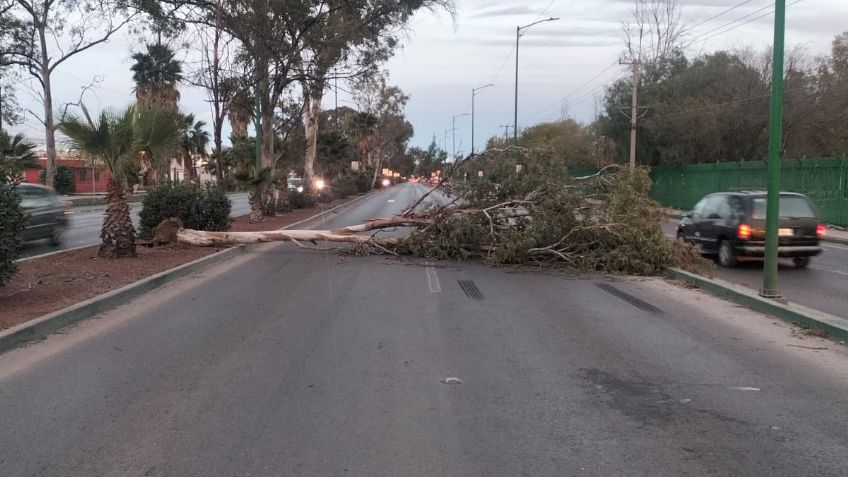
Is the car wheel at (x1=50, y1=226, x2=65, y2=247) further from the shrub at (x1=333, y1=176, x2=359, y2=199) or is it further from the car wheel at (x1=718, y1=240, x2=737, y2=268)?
the shrub at (x1=333, y1=176, x2=359, y2=199)

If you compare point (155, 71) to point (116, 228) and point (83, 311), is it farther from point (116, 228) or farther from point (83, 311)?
point (83, 311)

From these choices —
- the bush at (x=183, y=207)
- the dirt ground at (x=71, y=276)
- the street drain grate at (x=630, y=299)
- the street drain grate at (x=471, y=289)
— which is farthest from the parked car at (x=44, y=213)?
the street drain grate at (x=630, y=299)

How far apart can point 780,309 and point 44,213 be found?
1594 centimetres

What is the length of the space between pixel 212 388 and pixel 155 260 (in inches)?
327

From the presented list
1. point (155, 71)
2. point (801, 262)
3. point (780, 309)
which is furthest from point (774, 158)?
point (155, 71)

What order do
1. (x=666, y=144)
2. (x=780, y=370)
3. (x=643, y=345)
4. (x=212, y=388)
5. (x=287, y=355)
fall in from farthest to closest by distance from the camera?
(x=666, y=144)
(x=643, y=345)
(x=287, y=355)
(x=780, y=370)
(x=212, y=388)

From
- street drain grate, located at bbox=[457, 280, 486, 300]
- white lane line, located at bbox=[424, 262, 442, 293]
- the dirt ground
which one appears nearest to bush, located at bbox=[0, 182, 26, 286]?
the dirt ground

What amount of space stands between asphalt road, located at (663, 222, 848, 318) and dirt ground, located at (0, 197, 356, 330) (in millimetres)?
10210

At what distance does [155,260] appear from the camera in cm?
1327

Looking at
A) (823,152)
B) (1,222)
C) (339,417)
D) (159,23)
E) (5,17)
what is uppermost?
(5,17)

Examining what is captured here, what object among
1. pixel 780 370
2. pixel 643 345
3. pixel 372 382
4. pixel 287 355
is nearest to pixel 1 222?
pixel 287 355

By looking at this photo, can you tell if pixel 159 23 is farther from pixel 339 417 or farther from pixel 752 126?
pixel 752 126

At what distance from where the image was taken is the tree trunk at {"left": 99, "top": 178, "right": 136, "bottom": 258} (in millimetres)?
12969

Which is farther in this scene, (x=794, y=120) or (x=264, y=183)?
(x=794, y=120)
